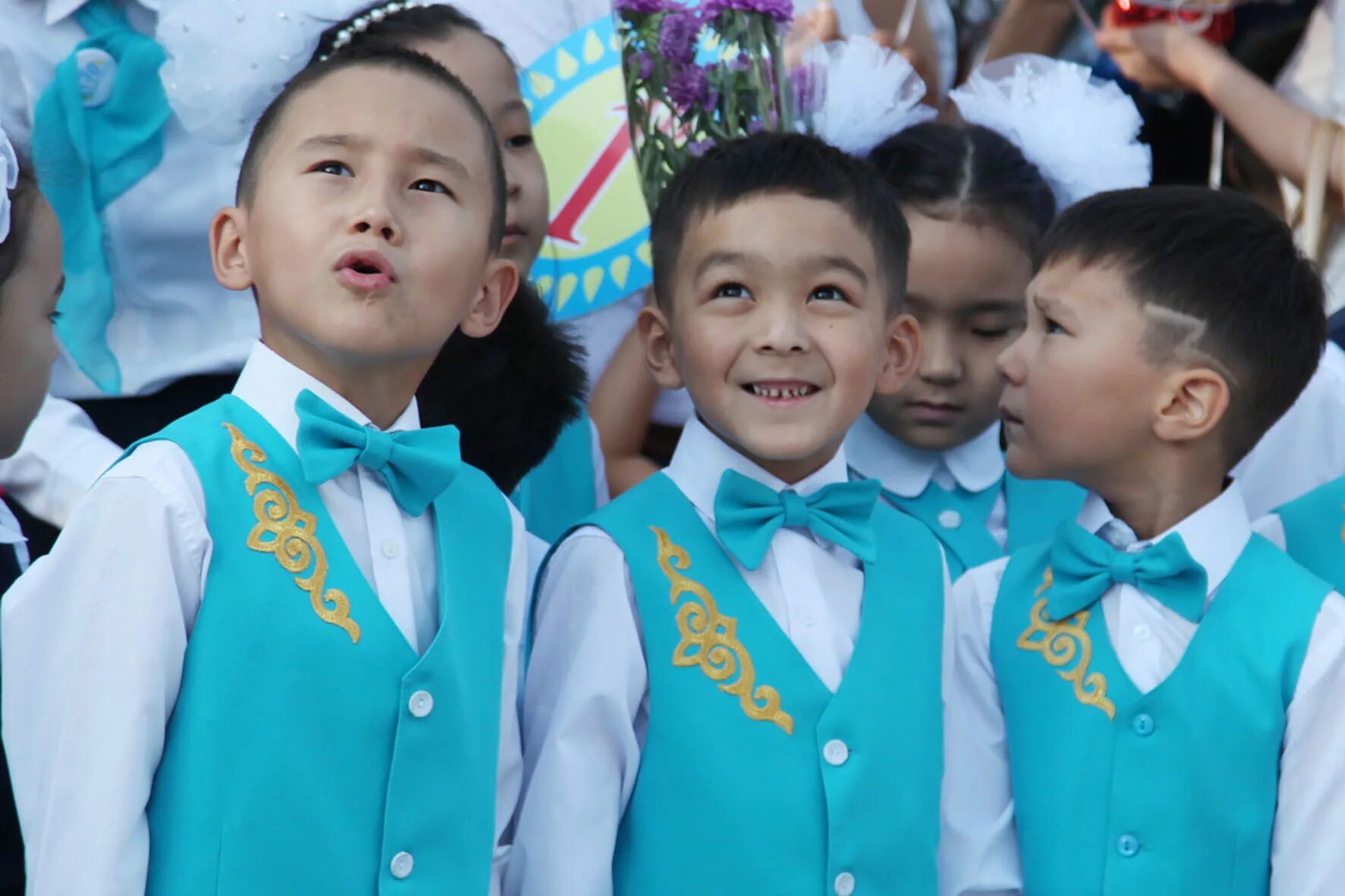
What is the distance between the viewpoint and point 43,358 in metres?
2.44

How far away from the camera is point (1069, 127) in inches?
121

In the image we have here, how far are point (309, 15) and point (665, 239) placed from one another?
2.45ft

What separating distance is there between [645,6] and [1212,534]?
1.28 meters

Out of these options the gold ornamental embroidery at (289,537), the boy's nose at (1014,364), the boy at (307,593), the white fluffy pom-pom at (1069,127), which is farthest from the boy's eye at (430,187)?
the white fluffy pom-pom at (1069,127)

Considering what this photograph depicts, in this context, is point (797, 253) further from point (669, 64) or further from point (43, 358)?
point (43, 358)

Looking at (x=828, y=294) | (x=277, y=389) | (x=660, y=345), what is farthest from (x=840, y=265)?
(x=277, y=389)

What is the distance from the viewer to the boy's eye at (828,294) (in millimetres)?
2426

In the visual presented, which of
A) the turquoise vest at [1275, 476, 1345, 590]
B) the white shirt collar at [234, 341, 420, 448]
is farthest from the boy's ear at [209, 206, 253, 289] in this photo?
the turquoise vest at [1275, 476, 1345, 590]

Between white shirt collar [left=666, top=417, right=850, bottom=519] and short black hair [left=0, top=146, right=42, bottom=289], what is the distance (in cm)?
99

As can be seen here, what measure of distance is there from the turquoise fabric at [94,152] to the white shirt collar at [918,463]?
52.5 inches

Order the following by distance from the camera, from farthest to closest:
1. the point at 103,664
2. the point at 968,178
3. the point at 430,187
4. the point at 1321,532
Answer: the point at 968,178 → the point at 1321,532 → the point at 430,187 → the point at 103,664

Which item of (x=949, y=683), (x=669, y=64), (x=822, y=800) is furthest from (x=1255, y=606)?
(x=669, y=64)

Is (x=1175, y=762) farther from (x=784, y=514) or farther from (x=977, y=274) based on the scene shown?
(x=977, y=274)

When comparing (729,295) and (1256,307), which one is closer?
(729,295)
